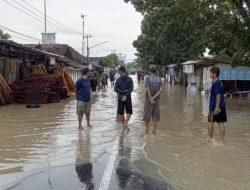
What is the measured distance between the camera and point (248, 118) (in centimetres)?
1758

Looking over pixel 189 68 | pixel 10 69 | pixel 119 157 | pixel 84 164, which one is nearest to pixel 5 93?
pixel 10 69

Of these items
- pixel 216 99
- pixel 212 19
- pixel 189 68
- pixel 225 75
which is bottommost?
pixel 216 99

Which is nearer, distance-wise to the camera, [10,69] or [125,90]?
[125,90]

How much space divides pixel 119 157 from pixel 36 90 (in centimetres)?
1592

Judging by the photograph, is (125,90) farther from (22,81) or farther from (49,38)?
(49,38)

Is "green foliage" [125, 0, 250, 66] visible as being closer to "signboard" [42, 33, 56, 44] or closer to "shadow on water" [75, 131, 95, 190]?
"shadow on water" [75, 131, 95, 190]

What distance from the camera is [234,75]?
33.6 meters

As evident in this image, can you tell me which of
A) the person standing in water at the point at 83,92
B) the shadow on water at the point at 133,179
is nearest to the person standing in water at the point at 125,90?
the person standing in water at the point at 83,92

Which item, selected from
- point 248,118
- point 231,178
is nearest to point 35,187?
point 231,178

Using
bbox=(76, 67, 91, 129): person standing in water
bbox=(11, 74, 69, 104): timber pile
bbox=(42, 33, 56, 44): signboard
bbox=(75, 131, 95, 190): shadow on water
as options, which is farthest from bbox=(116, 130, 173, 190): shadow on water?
bbox=(42, 33, 56, 44): signboard

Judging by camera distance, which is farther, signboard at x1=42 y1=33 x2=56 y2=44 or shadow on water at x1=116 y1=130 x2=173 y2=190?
signboard at x1=42 y1=33 x2=56 y2=44

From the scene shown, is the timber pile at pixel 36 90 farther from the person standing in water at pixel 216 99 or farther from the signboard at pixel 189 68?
the signboard at pixel 189 68

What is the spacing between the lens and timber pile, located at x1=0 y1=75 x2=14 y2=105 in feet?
75.0

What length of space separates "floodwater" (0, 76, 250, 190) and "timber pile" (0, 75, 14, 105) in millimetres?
8185
